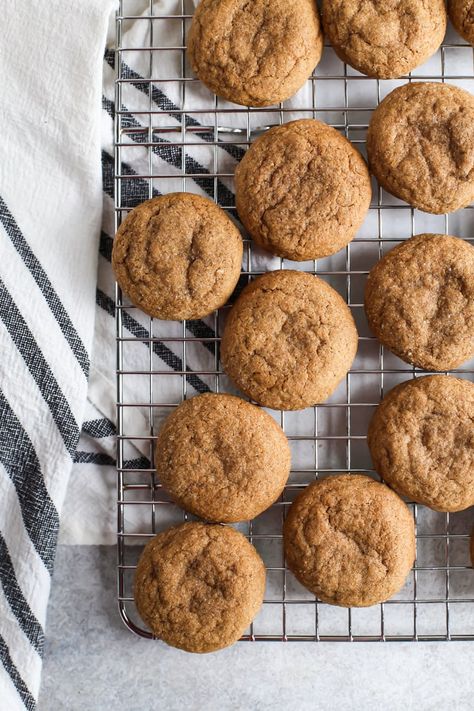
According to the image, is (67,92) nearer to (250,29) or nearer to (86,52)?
(86,52)

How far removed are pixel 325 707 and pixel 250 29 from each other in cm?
165

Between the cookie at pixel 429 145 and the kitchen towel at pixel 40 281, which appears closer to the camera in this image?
the cookie at pixel 429 145

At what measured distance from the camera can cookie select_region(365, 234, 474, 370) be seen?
1.59 metres

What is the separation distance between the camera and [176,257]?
5.15 ft

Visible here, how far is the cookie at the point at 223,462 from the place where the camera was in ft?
5.21

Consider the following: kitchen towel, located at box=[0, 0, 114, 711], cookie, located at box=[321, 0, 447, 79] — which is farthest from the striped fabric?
cookie, located at box=[321, 0, 447, 79]

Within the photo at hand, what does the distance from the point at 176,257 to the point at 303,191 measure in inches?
12.6

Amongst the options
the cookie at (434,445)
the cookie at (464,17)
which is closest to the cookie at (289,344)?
the cookie at (434,445)

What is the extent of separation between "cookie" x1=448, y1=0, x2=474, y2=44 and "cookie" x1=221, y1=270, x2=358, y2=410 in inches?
26.8

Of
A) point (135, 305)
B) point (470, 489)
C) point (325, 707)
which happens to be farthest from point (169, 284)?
point (325, 707)

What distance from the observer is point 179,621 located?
1.58 meters

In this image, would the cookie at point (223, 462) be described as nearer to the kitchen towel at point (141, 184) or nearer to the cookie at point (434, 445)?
the kitchen towel at point (141, 184)

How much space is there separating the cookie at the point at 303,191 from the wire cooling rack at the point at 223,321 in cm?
14

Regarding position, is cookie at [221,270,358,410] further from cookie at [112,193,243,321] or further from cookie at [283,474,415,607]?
cookie at [283,474,415,607]
